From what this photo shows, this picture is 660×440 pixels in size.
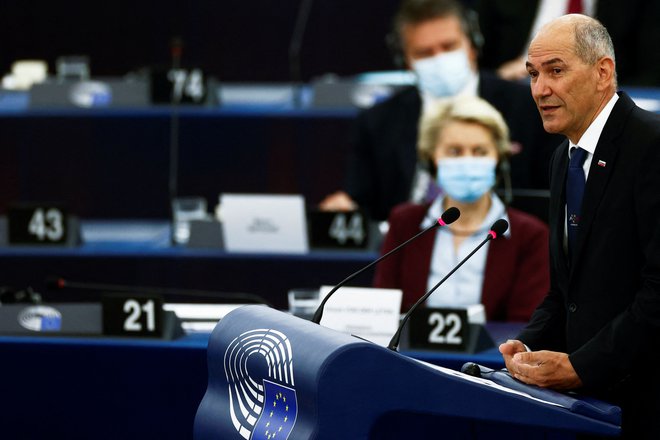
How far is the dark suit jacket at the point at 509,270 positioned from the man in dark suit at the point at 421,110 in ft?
2.13

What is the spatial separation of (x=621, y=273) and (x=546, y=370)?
203mm

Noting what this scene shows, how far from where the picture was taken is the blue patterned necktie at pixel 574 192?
2.18m

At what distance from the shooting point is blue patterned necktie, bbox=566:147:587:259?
2184mm

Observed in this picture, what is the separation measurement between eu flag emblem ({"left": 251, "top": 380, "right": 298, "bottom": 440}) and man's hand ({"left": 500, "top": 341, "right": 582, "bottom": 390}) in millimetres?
412

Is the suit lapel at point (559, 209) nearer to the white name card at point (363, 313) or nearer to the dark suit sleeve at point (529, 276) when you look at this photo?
the white name card at point (363, 313)

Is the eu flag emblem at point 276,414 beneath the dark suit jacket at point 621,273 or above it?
beneath

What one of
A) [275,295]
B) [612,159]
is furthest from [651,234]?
[275,295]

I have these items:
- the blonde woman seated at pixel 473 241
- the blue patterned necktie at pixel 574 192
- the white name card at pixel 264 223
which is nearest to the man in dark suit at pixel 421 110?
the white name card at pixel 264 223

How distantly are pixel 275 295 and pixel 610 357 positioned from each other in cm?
255

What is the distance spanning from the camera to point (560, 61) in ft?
6.77

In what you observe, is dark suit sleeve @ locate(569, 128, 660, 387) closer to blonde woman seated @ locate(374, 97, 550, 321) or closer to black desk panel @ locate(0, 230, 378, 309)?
blonde woman seated @ locate(374, 97, 550, 321)

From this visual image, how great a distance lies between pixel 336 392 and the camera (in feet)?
6.25

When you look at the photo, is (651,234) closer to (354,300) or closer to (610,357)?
(610,357)

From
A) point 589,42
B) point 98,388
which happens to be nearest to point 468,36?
point 98,388
